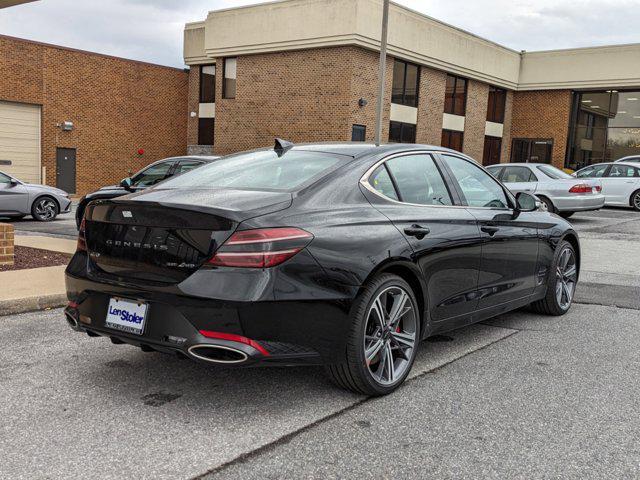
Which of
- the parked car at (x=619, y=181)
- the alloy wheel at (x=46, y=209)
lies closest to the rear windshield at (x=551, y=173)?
the parked car at (x=619, y=181)

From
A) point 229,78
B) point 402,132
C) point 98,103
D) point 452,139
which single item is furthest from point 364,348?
point 452,139

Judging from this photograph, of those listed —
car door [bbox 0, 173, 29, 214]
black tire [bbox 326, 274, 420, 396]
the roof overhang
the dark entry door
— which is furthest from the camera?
the dark entry door

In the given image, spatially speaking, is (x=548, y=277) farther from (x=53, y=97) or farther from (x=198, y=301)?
(x=53, y=97)

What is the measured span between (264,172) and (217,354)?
1422 millimetres

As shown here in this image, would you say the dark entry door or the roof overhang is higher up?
the roof overhang

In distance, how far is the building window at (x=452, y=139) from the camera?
3097 cm

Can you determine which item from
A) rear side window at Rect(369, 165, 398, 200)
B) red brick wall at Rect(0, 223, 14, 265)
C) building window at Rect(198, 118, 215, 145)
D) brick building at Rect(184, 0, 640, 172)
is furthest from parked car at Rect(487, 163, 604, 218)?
building window at Rect(198, 118, 215, 145)

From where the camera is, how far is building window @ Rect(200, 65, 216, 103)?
104 feet

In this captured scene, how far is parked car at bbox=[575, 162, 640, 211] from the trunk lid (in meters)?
18.9

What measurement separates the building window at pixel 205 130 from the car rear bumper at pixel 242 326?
28882mm

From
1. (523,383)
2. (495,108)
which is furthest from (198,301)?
(495,108)

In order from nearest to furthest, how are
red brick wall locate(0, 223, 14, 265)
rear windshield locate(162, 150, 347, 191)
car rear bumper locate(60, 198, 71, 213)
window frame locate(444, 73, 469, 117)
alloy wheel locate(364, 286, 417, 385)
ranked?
1. alloy wheel locate(364, 286, 417, 385)
2. rear windshield locate(162, 150, 347, 191)
3. red brick wall locate(0, 223, 14, 265)
4. car rear bumper locate(60, 198, 71, 213)
5. window frame locate(444, 73, 469, 117)

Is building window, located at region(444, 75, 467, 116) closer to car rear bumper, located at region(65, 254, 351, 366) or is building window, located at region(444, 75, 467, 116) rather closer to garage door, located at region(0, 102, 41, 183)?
garage door, located at region(0, 102, 41, 183)

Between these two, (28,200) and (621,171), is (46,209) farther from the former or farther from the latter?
(621,171)
